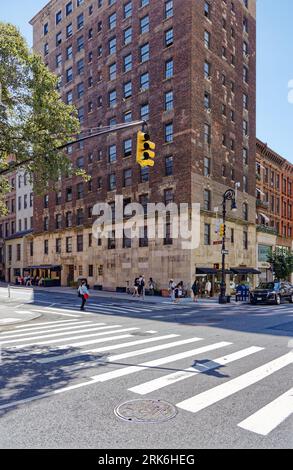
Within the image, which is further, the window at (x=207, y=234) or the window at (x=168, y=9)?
the window at (x=168, y=9)

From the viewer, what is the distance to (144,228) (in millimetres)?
36969

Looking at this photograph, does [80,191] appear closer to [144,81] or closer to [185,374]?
[144,81]

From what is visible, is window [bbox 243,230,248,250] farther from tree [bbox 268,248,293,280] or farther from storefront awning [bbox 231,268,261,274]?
tree [bbox 268,248,293,280]

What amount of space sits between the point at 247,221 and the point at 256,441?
38.6m

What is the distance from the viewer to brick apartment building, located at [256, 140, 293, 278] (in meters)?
46.2

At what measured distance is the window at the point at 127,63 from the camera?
4028 cm

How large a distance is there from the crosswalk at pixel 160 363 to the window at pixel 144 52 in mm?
33292

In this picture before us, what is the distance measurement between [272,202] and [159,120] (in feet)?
82.3

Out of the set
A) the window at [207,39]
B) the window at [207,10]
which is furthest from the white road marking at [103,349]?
the window at [207,10]

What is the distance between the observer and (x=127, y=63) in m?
40.7

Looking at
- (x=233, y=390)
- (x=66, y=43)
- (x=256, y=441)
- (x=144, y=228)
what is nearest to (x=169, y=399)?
(x=233, y=390)

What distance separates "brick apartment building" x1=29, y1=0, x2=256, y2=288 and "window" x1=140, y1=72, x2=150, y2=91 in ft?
0.49

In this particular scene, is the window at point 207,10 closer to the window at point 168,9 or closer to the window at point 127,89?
the window at point 168,9
